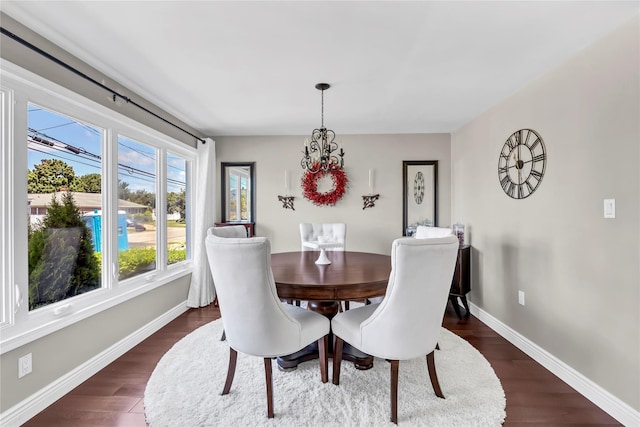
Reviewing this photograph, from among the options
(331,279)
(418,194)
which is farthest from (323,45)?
(418,194)

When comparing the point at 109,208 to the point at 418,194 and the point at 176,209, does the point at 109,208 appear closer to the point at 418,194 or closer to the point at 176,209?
the point at 176,209

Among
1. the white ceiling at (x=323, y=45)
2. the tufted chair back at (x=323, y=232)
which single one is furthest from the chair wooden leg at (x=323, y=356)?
the white ceiling at (x=323, y=45)

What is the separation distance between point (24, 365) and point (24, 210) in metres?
0.91

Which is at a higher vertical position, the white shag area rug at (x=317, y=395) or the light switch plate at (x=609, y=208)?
the light switch plate at (x=609, y=208)

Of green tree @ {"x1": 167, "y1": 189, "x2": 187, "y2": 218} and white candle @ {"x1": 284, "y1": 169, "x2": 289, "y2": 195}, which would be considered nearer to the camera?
green tree @ {"x1": 167, "y1": 189, "x2": 187, "y2": 218}

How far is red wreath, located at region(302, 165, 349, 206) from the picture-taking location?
13.6 ft

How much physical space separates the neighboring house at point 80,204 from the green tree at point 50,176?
1.6 inches

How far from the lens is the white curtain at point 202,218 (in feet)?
11.8

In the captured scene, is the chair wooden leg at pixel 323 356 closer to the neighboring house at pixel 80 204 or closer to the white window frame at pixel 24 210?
the white window frame at pixel 24 210

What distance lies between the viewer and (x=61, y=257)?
6.75ft

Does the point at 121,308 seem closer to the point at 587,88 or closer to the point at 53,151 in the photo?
the point at 53,151

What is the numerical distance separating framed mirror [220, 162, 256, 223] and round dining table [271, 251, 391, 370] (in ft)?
5.38

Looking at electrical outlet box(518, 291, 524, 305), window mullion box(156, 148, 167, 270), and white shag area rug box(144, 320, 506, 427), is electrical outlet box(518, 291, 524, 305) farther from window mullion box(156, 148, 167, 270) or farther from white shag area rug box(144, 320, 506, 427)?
window mullion box(156, 148, 167, 270)

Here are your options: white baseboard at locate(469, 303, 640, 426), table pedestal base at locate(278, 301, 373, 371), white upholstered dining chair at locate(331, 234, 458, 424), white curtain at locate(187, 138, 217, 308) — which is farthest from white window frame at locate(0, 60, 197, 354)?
white baseboard at locate(469, 303, 640, 426)
